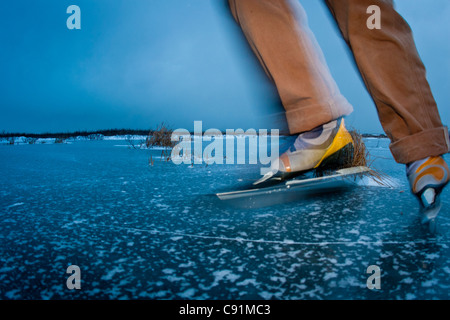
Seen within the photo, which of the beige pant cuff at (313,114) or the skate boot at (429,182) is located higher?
the beige pant cuff at (313,114)

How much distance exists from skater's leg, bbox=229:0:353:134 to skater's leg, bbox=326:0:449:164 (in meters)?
0.20

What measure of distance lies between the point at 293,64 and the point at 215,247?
874 millimetres

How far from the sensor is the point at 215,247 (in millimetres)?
682

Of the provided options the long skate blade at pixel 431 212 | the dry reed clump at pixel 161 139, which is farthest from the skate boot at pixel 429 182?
the dry reed clump at pixel 161 139

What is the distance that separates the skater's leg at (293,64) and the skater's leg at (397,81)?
20 centimetres

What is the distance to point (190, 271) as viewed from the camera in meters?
0.57

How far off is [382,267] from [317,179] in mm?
824

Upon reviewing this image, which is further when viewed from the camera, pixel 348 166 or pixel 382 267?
pixel 348 166

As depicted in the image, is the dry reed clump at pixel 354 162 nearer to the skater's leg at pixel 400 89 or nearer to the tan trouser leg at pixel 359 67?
the tan trouser leg at pixel 359 67

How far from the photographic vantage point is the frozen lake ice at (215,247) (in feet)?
1.68

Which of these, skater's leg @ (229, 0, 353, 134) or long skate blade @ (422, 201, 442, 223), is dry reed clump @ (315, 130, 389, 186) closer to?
skater's leg @ (229, 0, 353, 134)

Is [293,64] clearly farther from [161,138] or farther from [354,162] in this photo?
[161,138]
